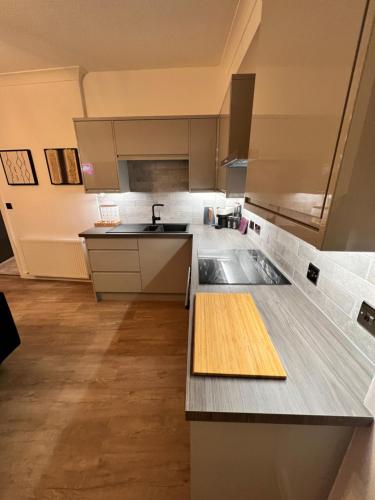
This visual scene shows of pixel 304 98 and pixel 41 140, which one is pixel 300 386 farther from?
pixel 41 140

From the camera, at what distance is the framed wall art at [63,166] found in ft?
8.68

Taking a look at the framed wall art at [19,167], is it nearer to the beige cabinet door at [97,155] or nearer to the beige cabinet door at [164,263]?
the beige cabinet door at [97,155]

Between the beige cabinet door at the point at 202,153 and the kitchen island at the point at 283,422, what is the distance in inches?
Result: 77.5

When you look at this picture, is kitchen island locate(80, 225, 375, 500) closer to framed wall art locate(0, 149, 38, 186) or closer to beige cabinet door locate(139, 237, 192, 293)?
beige cabinet door locate(139, 237, 192, 293)

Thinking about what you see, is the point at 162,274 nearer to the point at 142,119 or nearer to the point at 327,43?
the point at 142,119

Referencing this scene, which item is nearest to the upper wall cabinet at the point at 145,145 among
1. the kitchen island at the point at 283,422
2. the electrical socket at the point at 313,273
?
the electrical socket at the point at 313,273

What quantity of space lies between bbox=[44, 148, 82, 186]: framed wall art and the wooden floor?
1807 millimetres

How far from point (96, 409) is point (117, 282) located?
4.50ft

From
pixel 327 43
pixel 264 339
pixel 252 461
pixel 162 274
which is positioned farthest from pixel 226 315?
pixel 162 274

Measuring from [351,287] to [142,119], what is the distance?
2.42m

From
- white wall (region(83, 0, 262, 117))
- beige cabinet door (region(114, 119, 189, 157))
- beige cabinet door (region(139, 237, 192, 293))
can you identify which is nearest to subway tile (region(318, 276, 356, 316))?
beige cabinet door (region(139, 237, 192, 293))

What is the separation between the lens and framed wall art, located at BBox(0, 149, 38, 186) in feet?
8.97

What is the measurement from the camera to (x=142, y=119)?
219cm

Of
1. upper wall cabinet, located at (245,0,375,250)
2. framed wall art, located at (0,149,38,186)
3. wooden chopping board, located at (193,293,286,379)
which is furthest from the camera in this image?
framed wall art, located at (0,149,38,186)
